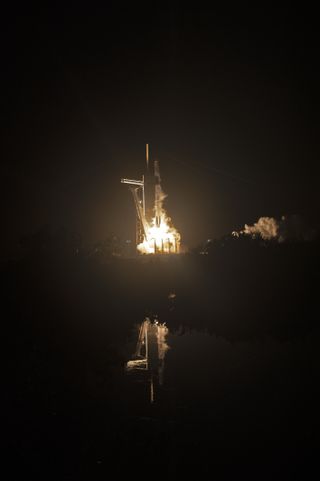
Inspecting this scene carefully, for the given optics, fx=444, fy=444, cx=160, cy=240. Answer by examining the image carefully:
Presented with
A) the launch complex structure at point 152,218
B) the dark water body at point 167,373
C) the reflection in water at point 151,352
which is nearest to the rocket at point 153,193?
the launch complex structure at point 152,218

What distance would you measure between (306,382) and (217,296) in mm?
11024

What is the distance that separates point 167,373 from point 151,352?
8.19 ft

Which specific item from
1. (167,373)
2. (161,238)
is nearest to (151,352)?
(167,373)

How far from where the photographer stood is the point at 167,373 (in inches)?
568

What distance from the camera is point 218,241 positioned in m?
33.8

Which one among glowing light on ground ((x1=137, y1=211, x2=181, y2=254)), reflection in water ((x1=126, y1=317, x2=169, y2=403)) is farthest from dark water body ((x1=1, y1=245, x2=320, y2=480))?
glowing light on ground ((x1=137, y1=211, x2=181, y2=254))

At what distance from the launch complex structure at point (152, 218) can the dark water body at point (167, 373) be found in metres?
20.4

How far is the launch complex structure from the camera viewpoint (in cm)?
4850

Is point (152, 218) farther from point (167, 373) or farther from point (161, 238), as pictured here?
point (167, 373)

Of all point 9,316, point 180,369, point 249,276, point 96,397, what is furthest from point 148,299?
point 96,397

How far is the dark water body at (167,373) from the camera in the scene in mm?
9523

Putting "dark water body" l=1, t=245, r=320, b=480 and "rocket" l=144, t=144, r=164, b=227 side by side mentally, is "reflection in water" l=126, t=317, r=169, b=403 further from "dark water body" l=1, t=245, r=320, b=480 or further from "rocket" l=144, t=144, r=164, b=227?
"rocket" l=144, t=144, r=164, b=227

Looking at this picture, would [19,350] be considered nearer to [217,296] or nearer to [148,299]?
[148,299]

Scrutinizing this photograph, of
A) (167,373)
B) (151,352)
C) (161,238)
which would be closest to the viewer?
(167,373)
